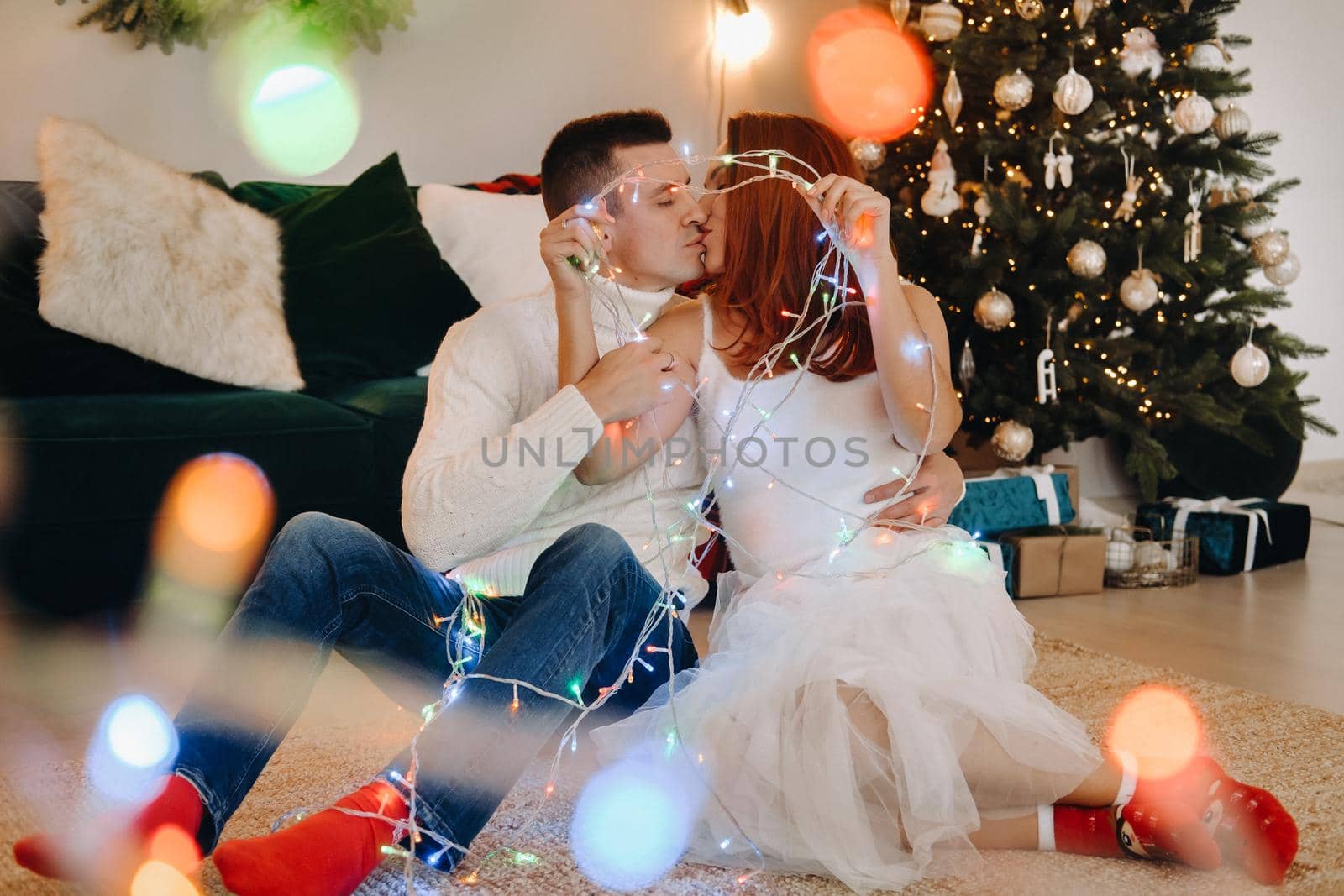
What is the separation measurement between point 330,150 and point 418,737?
2651 millimetres

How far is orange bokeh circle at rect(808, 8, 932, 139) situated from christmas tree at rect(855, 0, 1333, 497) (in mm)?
62

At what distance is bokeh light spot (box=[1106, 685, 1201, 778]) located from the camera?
1.58m

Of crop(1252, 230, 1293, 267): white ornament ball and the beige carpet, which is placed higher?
crop(1252, 230, 1293, 267): white ornament ball

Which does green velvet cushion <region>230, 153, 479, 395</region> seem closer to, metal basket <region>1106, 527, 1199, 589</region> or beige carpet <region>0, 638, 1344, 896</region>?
beige carpet <region>0, 638, 1344, 896</region>

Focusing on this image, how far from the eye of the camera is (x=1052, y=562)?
8.64 feet

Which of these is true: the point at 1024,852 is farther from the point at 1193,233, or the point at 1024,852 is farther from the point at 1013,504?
the point at 1193,233

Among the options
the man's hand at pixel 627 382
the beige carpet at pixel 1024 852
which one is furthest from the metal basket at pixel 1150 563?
the man's hand at pixel 627 382

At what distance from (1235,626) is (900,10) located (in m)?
1.95

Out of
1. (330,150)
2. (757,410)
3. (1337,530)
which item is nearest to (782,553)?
(757,410)

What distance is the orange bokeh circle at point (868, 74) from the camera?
330 cm

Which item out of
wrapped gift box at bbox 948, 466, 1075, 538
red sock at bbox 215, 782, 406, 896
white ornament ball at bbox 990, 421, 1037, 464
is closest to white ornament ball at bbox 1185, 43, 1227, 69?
white ornament ball at bbox 990, 421, 1037, 464

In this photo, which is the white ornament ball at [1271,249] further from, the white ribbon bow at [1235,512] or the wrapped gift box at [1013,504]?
the wrapped gift box at [1013,504]

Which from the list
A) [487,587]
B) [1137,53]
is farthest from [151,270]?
[1137,53]

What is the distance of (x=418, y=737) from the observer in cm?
108
